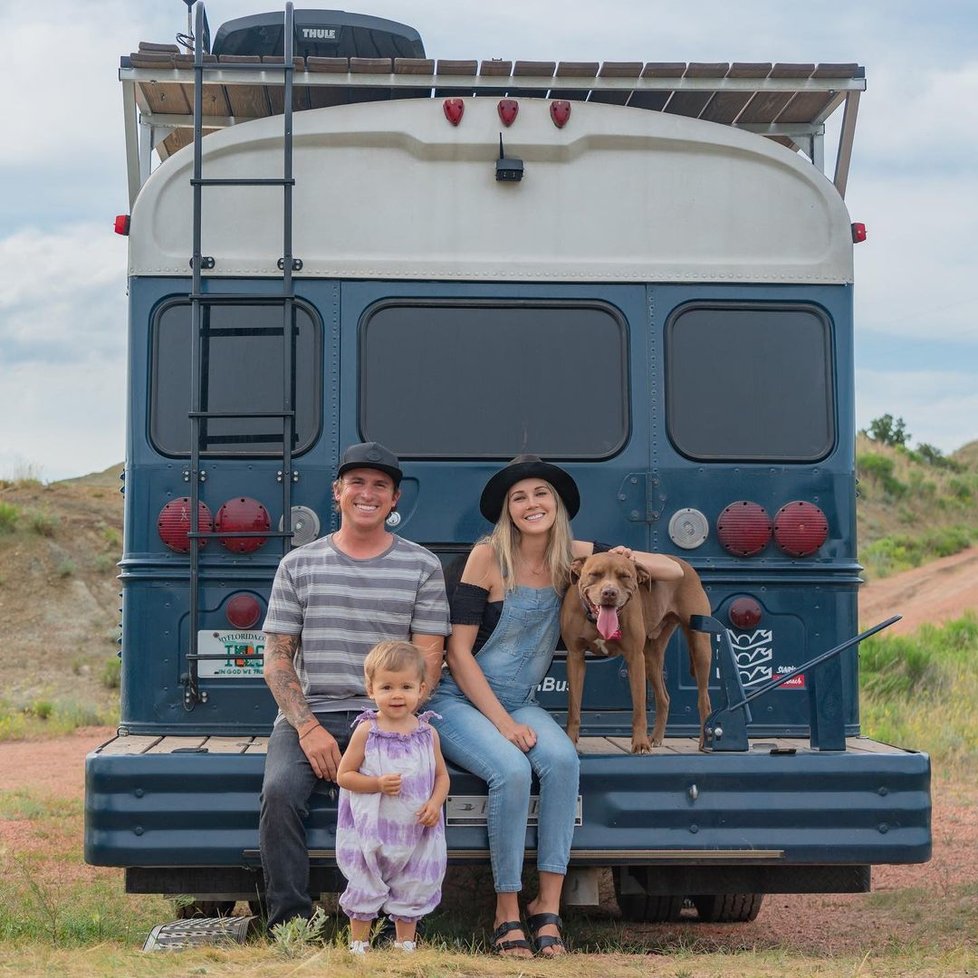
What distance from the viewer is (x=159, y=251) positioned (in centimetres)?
571

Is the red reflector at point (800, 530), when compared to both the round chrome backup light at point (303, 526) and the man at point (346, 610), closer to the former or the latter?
the man at point (346, 610)

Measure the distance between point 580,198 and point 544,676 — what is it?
6.20 feet

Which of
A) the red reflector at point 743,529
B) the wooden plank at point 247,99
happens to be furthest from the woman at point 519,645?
the wooden plank at point 247,99

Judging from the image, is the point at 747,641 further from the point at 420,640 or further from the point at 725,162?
the point at 725,162

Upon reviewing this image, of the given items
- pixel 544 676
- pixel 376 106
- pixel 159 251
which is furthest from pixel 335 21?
pixel 544 676

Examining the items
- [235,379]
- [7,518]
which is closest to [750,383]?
[235,379]

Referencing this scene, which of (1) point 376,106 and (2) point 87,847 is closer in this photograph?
(2) point 87,847

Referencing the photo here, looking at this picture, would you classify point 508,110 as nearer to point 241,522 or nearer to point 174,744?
point 241,522

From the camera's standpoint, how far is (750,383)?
5.85 m

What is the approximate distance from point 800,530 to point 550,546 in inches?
41.4

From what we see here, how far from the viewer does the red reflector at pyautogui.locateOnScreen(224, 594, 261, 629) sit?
555 centimetres

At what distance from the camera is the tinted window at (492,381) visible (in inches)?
225

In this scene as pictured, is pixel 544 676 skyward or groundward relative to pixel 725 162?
groundward

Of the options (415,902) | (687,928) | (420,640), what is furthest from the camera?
(687,928)
